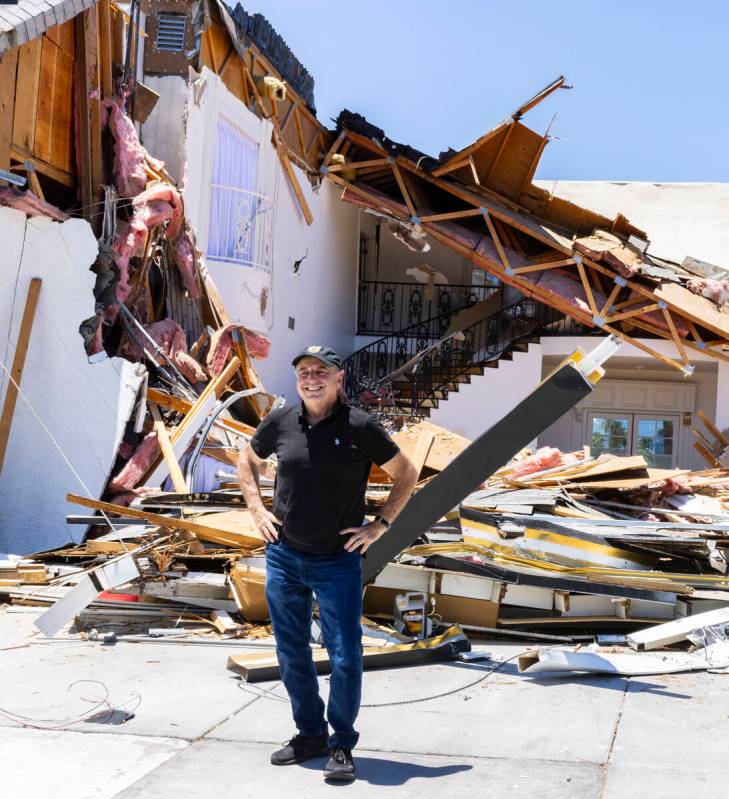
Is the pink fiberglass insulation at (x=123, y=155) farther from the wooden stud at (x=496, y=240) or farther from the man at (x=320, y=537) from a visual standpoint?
the man at (x=320, y=537)

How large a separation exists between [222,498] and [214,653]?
7.13ft

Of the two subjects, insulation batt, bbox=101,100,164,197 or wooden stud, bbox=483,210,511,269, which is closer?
insulation batt, bbox=101,100,164,197

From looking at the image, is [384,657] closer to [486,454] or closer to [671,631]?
[486,454]

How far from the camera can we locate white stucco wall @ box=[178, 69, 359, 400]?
13.8 m

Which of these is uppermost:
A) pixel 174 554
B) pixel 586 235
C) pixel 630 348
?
pixel 586 235

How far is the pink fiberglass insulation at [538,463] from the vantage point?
10.3 metres

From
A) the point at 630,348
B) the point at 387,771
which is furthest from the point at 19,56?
the point at 630,348

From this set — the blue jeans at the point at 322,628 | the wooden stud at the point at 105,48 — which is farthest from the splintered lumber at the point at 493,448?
the wooden stud at the point at 105,48

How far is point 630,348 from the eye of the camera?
64.9ft

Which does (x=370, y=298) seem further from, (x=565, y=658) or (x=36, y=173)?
(x=565, y=658)

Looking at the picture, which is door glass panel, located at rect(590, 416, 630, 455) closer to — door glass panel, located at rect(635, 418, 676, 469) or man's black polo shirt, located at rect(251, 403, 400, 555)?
door glass panel, located at rect(635, 418, 676, 469)

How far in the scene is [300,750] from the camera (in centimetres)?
416

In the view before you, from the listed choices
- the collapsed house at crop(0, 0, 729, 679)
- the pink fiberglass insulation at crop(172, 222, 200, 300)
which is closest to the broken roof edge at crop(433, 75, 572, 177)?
the collapsed house at crop(0, 0, 729, 679)

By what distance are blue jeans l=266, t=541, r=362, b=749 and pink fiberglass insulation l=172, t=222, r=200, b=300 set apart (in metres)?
8.20
